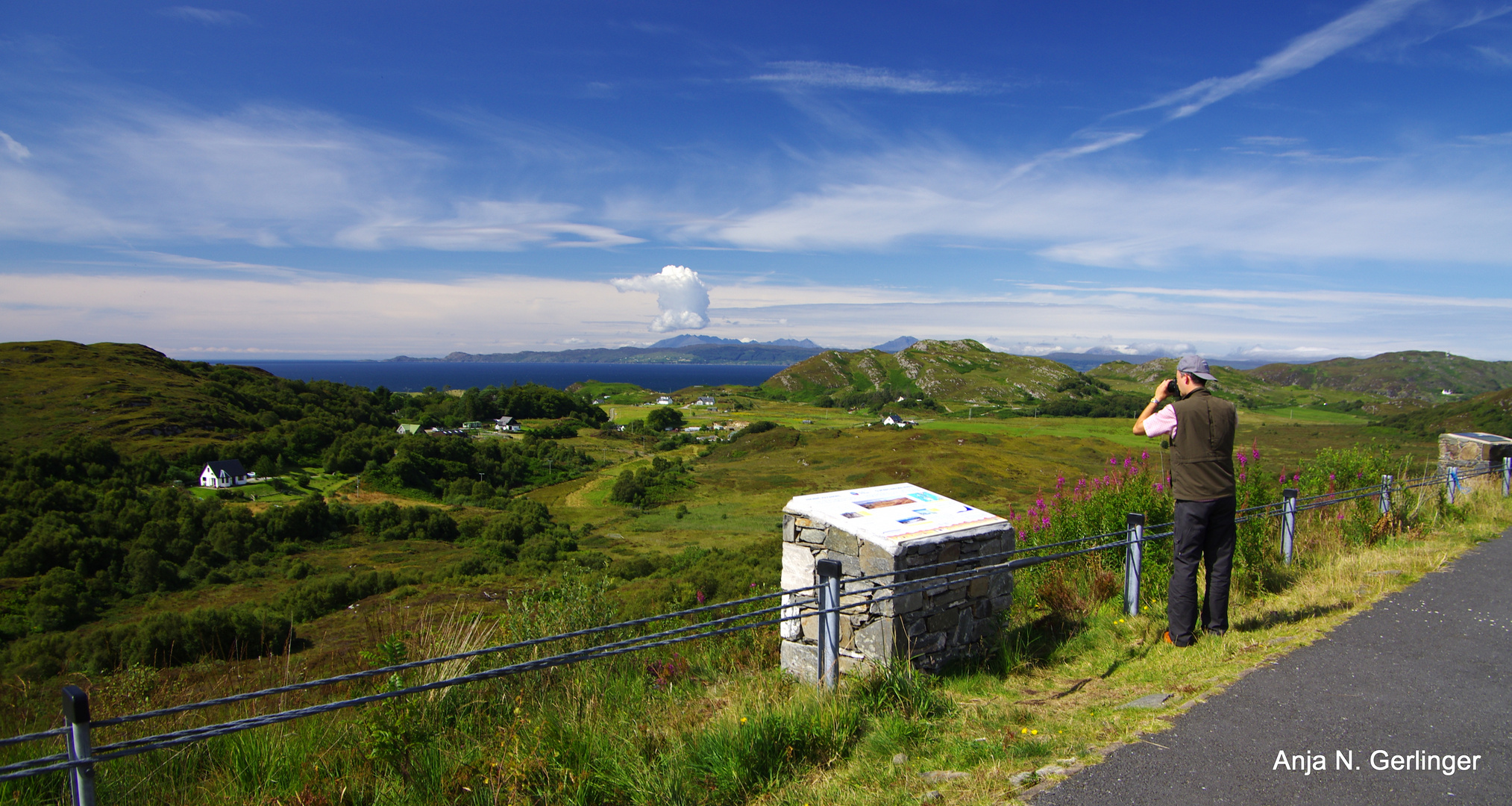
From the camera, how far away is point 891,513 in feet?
20.8

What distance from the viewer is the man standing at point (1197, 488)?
→ 5.58 meters

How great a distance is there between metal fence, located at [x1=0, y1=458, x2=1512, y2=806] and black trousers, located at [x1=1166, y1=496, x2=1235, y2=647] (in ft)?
1.72

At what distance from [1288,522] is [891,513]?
5.73 metres

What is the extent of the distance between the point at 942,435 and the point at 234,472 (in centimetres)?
7944

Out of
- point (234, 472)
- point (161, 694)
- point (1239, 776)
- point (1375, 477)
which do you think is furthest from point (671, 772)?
point (234, 472)

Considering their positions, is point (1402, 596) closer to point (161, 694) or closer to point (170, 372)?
point (161, 694)

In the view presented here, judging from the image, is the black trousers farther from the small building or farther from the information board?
the small building

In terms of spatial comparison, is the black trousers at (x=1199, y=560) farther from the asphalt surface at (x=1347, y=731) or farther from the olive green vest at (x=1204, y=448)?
the asphalt surface at (x=1347, y=731)

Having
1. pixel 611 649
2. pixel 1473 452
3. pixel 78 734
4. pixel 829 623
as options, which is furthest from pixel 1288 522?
pixel 78 734

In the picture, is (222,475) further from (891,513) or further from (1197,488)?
(1197,488)

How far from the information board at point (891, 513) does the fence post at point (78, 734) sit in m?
4.44

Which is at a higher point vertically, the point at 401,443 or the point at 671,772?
the point at 671,772

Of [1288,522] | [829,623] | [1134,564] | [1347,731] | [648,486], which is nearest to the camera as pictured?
[1347,731]

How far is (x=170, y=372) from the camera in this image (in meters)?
108
